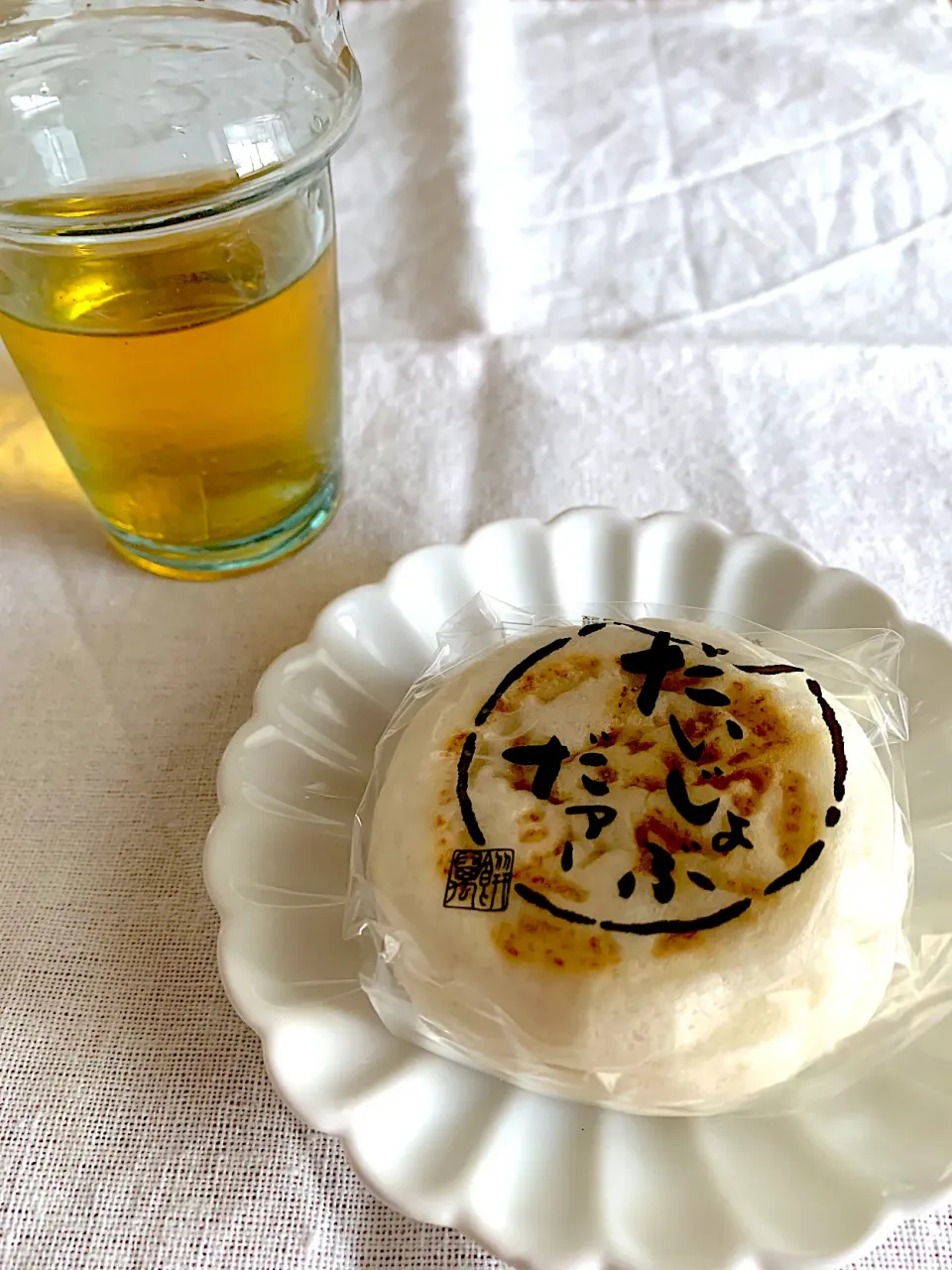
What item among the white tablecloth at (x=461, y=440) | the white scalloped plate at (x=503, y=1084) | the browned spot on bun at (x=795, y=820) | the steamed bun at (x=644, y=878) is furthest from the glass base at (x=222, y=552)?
the browned spot on bun at (x=795, y=820)

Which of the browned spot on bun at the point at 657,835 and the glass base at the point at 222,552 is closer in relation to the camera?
the browned spot on bun at the point at 657,835

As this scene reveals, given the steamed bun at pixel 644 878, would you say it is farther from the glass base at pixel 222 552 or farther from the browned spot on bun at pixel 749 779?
the glass base at pixel 222 552

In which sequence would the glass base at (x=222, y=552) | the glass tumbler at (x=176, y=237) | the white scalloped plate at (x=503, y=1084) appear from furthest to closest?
the glass base at (x=222, y=552) < the glass tumbler at (x=176, y=237) < the white scalloped plate at (x=503, y=1084)

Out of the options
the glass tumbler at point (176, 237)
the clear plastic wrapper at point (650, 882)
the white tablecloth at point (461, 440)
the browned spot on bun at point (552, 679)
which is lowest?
the white tablecloth at point (461, 440)

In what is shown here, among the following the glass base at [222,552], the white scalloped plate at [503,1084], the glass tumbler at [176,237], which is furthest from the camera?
the glass base at [222,552]

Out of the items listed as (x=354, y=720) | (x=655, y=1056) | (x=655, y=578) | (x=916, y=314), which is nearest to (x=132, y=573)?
(x=354, y=720)

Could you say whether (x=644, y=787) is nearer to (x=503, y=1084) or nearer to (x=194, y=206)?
(x=503, y=1084)
